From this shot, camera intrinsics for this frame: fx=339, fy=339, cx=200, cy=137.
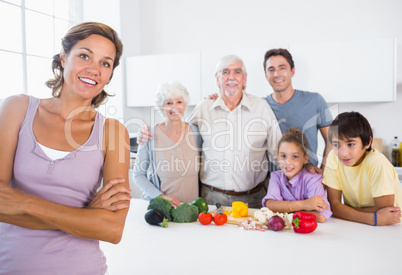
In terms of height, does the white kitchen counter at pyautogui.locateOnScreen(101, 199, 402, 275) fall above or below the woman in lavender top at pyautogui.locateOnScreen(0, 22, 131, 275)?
below

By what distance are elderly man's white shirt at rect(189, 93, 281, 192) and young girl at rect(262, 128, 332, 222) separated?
1.01 ft

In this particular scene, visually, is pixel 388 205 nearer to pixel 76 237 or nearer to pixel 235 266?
pixel 235 266

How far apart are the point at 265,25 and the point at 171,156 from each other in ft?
8.15

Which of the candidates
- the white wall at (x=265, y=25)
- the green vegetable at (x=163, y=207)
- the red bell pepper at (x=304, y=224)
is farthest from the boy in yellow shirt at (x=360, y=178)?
the white wall at (x=265, y=25)

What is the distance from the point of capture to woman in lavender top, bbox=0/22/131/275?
919 mm

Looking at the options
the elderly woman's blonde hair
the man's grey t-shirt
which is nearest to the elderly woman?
the elderly woman's blonde hair

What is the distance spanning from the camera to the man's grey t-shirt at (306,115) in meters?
2.40

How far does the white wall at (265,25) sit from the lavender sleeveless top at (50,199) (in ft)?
9.42

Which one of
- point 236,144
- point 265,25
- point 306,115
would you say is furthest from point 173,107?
point 265,25

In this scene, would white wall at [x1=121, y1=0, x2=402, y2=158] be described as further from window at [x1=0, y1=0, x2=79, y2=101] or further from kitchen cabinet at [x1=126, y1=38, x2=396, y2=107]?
window at [x1=0, y1=0, x2=79, y2=101]

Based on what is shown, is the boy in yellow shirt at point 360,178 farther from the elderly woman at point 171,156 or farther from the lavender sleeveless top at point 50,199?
the lavender sleeveless top at point 50,199

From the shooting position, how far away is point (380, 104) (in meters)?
3.58

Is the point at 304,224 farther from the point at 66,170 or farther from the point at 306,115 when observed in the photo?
the point at 306,115

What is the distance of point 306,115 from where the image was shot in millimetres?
2410
